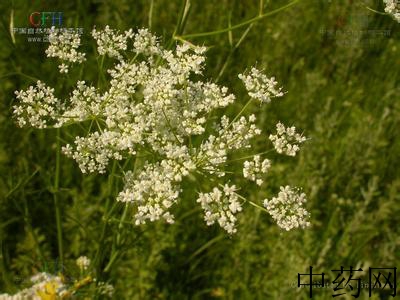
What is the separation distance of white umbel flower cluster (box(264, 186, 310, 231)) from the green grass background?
0.96m

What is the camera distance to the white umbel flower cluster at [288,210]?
2.48 metres

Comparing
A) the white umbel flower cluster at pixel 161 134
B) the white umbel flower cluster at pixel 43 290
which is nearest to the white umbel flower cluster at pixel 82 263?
the white umbel flower cluster at pixel 43 290

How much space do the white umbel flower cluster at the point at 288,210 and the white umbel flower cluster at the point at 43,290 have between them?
1.36m

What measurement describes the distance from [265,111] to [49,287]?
2.65 m

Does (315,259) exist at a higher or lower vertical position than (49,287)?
higher

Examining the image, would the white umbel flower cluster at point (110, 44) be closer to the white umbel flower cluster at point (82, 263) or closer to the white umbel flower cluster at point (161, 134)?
the white umbel flower cluster at point (161, 134)

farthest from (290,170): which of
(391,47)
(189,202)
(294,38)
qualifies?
(391,47)

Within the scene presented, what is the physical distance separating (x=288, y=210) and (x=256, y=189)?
1992 millimetres

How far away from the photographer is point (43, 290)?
3055 mm

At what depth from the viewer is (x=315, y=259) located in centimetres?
435

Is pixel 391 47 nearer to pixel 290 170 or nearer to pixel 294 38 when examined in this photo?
pixel 294 38

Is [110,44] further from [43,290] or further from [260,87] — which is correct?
[43,290]

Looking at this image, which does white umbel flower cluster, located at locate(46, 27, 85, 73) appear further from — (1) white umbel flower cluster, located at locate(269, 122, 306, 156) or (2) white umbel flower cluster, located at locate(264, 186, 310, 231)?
(2) white umbel flower cluster, located at locate(264, 186, 310, 231)

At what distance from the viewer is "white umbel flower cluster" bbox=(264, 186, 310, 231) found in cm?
248
